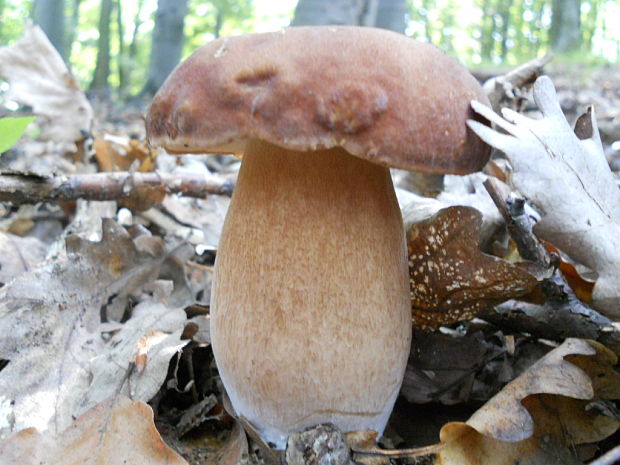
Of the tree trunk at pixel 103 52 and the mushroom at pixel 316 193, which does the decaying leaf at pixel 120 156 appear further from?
the tree trunk at pixel 103 52

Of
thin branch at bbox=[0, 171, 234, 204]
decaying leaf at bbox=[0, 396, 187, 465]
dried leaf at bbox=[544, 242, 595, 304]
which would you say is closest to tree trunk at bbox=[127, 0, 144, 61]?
thin branch at bbox=[0, 171, 234, 204]

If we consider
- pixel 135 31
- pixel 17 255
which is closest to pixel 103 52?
pixel 135 31

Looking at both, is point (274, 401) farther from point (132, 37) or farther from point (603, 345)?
point (132, 37)

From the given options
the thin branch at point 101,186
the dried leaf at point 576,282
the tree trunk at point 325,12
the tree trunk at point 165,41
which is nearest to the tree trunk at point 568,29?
the tree trunk at point 165,41

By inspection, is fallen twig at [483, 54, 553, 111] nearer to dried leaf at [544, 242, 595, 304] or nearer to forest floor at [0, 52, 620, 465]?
forest floor at [0, 52, 620, 465]

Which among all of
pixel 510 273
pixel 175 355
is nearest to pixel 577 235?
pixel 510 273

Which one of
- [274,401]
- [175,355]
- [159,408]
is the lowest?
[159,408]
